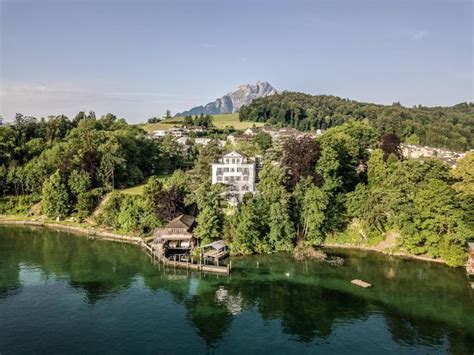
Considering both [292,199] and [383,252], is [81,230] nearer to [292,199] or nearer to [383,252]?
[292,199]

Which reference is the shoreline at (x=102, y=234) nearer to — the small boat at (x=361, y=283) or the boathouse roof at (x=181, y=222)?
the boathouse roof at (x=181, y=222)

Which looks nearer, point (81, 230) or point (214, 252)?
point (214, 252)

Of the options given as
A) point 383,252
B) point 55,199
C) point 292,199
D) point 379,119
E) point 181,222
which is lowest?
point 383,252

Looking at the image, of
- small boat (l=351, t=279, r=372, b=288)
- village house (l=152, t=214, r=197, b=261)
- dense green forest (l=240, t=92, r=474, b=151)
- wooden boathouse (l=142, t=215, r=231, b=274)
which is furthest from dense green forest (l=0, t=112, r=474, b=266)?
dense green forest (l=240, t=92, r=474, b=151)

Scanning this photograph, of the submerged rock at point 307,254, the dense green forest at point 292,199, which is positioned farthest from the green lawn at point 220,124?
the submerged rock at point 307,254

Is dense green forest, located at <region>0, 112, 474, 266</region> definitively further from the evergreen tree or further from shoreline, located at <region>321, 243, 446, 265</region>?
shoreline, located at <region>321, 243, 446, 265</region>

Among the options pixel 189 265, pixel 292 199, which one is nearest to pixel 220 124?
pixel 292 199

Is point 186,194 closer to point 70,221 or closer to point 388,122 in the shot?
point 70,221
